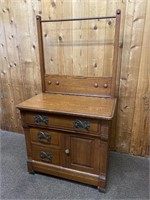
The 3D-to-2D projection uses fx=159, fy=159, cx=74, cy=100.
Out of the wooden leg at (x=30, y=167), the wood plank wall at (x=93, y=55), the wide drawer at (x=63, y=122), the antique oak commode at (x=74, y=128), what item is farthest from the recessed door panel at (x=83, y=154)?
the wood plank wall at (x=93, y=55)

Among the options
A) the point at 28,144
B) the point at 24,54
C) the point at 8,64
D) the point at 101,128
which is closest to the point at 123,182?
the point at 101,128

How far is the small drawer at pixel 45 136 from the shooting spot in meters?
1.36

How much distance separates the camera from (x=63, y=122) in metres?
1.27

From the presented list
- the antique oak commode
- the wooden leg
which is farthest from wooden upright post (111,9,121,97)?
the wooden leg

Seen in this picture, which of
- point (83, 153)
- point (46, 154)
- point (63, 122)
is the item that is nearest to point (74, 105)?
point (63, 122)

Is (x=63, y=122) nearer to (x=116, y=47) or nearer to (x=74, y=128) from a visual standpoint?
(x=74, y=128)

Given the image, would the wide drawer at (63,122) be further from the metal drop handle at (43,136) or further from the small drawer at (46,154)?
the small drawer at (46,154)

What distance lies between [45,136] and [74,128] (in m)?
0.30

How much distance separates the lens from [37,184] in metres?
1.45

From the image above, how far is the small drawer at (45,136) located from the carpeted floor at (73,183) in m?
0.39

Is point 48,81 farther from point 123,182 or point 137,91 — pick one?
point 123,182

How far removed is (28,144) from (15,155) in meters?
0.50

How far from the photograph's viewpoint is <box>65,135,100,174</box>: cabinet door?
1.27 metres

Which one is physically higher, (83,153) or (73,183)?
(83,153)
